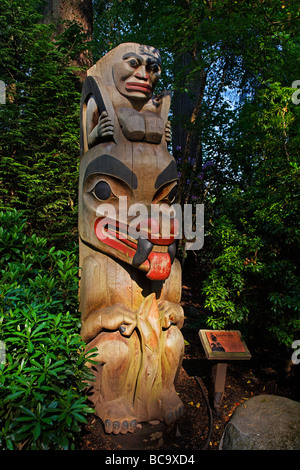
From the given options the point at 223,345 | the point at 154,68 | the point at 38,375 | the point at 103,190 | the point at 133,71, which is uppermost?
the point at 154,68

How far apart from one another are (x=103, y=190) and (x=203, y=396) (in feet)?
8.33

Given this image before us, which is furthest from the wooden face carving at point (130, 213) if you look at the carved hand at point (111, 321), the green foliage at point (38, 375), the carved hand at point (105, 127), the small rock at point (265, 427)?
the small rock at point (265, 427)

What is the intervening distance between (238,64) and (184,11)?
325 centimetres

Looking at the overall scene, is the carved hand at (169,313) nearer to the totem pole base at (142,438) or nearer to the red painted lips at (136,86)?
the totem pole base at (142,438)

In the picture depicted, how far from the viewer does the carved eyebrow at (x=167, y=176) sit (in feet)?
9.83

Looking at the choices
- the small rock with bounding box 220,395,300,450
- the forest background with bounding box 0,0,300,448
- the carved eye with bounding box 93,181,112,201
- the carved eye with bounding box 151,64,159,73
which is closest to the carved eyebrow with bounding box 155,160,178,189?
the carved eye with bounding box 93,181,112,201

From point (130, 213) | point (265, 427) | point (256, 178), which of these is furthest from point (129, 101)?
point (265, 427)

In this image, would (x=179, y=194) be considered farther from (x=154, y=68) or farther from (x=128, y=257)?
(x=128, y=257)

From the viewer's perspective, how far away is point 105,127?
2.93 m

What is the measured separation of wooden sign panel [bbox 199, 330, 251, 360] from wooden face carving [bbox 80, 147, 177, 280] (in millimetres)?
1038

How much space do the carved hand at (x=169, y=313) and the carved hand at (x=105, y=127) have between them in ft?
5.43

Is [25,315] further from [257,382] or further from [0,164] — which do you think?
[0,164]

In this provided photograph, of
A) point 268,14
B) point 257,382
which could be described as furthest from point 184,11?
point 257,382

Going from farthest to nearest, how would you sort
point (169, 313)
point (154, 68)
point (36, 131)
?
point (36, 131), point (154, 68), point (169, 313)
